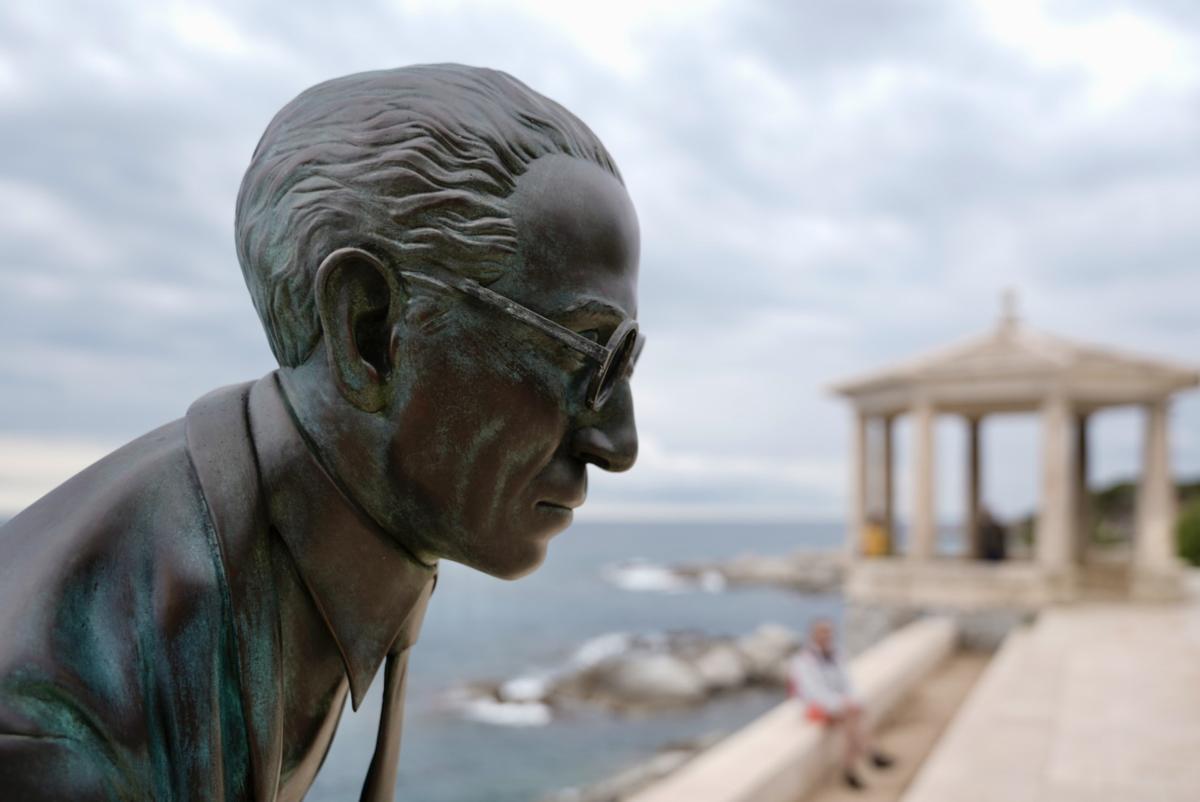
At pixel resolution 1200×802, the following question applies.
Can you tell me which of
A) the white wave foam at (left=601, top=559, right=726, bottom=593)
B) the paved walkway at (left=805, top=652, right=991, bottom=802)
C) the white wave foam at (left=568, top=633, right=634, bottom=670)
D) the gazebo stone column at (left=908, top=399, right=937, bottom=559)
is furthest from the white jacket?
the white wave foam at (left=601, top=559, right=726, bottom=593)

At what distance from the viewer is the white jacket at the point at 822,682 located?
755cm

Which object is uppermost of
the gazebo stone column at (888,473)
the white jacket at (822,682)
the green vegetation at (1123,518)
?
the gazebo stone column at (888,473)

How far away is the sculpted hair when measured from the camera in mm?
1391

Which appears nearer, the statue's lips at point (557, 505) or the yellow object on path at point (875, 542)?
the statue's lips at point (557, 505)

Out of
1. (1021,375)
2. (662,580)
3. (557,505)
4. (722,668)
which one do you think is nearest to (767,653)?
(722,668)

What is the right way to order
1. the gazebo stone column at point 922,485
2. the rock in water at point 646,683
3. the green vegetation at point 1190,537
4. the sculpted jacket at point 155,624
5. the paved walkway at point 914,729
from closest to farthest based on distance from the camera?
the sculpted jacket at point 155,624 → the paved walkway at point 914,729 → the gazebo stone column at point 922,485 → the rock in water at point 646,683 → the green vegetation at point 1190,537

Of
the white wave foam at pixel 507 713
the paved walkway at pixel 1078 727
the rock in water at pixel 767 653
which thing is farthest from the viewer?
the rock in water at pixel 767 653

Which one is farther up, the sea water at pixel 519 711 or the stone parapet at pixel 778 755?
the stone parapet at pixel 778 755

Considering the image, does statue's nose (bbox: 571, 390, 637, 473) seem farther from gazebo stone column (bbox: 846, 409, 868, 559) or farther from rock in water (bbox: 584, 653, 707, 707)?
rock in water (bbox: 584, 653, 707, 707)

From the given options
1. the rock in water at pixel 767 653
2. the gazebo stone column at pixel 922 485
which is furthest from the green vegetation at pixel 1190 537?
the gazebo stone column at pixel 922 485

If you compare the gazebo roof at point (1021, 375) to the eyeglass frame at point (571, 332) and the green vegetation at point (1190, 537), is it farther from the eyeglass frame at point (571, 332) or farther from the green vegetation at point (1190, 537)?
the eyeglass frame at point (571, 332)

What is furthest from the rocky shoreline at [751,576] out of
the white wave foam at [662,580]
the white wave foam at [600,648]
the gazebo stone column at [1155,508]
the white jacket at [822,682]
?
Result: the white jacket at [822,682]

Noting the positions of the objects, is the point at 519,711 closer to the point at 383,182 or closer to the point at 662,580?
the point at 383,182

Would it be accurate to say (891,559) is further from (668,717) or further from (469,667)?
(469,667)
